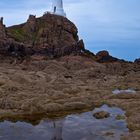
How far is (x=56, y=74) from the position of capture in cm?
11988

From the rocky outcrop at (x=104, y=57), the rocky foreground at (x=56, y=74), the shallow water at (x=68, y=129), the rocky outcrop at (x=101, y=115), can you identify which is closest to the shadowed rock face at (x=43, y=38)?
the rocky foreground at (x=56, y=74)

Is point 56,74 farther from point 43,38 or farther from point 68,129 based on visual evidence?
point 68,129

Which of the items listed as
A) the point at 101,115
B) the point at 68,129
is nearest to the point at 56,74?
the point at 101,115

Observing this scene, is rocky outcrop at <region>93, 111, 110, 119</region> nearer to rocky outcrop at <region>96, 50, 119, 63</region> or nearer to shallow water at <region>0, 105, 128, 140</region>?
shallow water at <region>0, 105, 128, 140</region>

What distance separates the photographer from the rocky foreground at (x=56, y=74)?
214ft

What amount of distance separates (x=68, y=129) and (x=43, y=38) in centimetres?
11443

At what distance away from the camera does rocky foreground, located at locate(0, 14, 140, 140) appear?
2566 inches

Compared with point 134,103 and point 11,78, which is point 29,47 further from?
point 134,103

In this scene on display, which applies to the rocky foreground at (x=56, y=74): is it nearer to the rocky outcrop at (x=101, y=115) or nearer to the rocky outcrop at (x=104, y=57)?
the rocky outcrop at (x=104, y=57)

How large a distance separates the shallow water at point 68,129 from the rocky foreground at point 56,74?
246 cm

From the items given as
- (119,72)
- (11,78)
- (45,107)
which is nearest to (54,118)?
(45,107)

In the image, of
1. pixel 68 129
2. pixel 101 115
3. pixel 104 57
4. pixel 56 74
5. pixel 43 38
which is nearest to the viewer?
pixel 68 129

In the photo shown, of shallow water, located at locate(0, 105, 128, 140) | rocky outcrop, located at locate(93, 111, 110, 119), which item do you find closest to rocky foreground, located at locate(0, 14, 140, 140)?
shallow water, located at locate(0, 105, 128, 140)

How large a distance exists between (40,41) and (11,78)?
70.6 m
